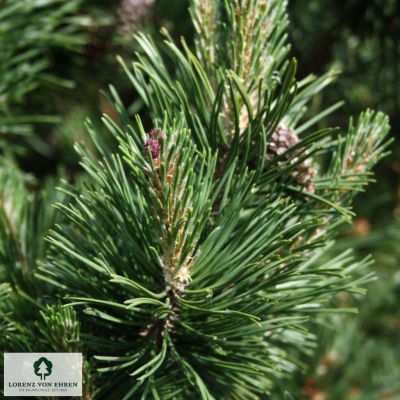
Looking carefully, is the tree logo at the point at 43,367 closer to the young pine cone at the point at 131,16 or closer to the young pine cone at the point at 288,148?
the young pine cone at the point at 288,148

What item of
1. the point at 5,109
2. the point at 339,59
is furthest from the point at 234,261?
the point at 339,59

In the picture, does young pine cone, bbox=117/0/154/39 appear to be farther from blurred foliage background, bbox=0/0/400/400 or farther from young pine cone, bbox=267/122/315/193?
young pine cone, bbox=267/122/315/193

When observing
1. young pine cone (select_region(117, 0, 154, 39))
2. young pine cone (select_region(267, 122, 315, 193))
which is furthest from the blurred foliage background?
young pine cone (select_region(267, 122, 315, 193))

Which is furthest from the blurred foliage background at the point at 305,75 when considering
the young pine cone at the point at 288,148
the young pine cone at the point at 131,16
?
the young pine cone at the point at 288,148

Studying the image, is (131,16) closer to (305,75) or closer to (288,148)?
(305,75)

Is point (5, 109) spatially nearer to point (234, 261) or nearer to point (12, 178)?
point (12, 178)
